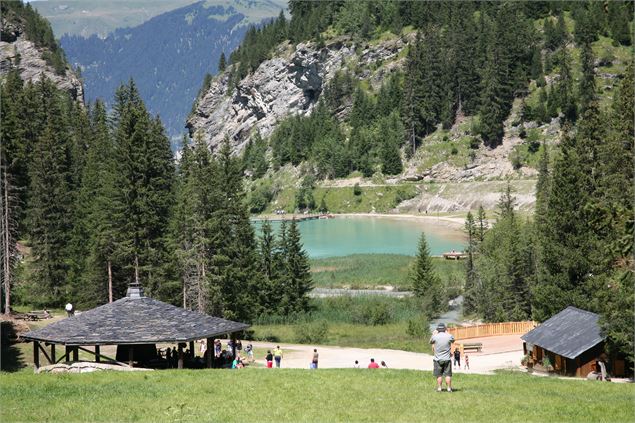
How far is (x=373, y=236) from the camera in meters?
129

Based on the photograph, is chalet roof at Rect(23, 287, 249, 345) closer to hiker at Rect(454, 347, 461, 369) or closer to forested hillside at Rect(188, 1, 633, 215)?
hiker at Rect(454, 347, 461, 369)

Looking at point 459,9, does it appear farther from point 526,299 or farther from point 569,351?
point 569,351

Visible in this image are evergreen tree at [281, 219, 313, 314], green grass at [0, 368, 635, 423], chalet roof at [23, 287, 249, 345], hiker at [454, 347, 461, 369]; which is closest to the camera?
green grass at [0, 368, 635, 423]

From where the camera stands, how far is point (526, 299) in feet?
211

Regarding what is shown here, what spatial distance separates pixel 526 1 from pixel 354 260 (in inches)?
4452

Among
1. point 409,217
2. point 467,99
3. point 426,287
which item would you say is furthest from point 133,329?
point 467,99

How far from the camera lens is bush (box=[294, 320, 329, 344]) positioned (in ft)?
177

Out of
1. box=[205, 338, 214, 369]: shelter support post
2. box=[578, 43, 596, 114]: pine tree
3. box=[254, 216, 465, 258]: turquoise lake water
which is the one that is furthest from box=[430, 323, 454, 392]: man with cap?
box=[578, 43, 596, 114]: pine tree

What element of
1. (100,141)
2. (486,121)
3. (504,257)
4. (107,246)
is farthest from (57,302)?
(486,121)

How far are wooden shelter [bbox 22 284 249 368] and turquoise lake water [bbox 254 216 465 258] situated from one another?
7153cm

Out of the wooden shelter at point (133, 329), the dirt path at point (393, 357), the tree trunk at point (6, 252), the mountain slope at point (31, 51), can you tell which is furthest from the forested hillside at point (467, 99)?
the wooden shelter at point (133, 329)

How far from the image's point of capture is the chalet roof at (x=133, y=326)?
2914cm

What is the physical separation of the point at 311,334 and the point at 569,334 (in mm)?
19972

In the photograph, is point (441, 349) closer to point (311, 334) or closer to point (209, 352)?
point (209, 352)
